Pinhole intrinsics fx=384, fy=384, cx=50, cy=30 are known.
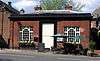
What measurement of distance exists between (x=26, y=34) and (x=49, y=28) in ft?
9.58

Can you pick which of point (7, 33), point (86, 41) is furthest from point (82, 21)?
point (7, 33)

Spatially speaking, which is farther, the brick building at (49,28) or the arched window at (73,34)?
the brick building at (49,28)

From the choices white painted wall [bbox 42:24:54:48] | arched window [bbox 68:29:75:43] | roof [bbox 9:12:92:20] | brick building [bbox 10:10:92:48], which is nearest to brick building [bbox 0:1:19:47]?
brick building [bbox 10:10:92:48]

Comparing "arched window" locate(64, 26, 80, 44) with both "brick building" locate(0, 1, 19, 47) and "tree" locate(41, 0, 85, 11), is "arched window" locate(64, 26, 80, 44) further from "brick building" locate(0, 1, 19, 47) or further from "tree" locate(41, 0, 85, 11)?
"tree" locate(41, 0, 85, 11)

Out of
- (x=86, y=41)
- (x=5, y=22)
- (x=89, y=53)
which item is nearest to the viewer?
(x=89, y=53)

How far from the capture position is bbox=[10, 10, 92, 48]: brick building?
45469 mm

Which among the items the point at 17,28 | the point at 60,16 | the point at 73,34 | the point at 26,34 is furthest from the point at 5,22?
the point at 73,34

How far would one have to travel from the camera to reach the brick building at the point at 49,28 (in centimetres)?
4547

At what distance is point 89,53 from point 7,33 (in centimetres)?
1230

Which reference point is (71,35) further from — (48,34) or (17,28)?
(17,28)

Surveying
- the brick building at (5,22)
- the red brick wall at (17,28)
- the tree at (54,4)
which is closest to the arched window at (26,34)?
the red brick wall at (17,28)

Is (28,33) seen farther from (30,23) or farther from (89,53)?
(89,53)

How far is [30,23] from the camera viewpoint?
1847 inches

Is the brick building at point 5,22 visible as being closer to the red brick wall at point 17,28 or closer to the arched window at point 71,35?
the red brick wall at point 17,28
